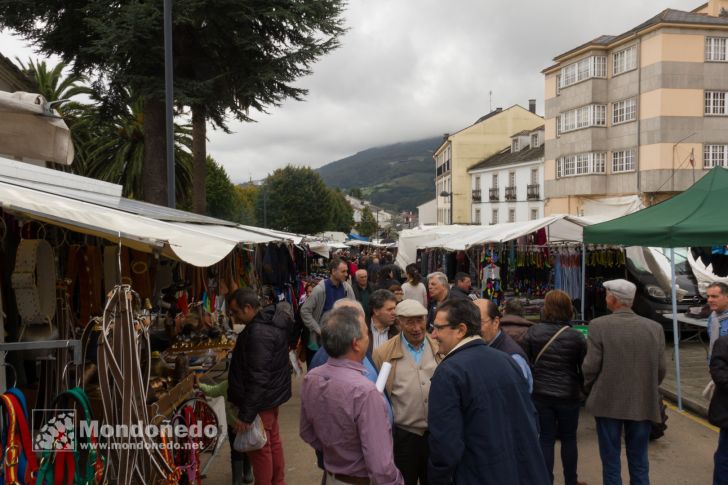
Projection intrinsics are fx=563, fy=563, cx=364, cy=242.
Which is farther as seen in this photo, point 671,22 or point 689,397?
point 671,22

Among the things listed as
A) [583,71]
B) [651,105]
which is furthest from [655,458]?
[583,71]

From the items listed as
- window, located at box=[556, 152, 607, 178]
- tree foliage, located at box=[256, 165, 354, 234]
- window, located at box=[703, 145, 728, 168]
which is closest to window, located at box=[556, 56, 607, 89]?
window, located at box=[556, 152, 607, 178]

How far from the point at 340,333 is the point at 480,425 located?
0.86m

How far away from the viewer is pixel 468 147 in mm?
55875

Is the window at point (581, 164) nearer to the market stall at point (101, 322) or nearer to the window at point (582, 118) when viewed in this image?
the window at point (582, 118)

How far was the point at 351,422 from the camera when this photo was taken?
2.89 metres

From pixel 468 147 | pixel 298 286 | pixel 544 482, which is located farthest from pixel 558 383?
pixel 468 147

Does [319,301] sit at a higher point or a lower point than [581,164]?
lower

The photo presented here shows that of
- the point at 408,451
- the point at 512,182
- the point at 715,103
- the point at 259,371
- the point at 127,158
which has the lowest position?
the point at 408,451

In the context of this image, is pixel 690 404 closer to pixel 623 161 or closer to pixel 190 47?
pixel 190 47

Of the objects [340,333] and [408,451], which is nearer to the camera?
[340,333]

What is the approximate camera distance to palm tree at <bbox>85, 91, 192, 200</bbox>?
71.2 feet

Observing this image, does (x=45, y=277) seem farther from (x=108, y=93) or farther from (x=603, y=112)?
(x=603, y=112)

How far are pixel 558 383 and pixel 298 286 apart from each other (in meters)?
8.40
